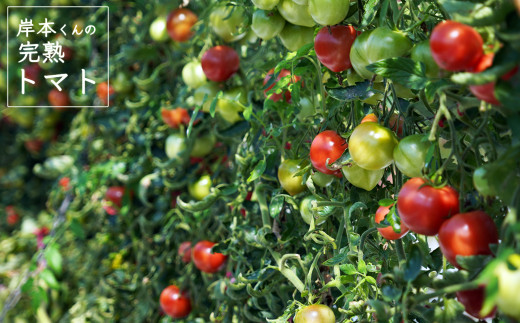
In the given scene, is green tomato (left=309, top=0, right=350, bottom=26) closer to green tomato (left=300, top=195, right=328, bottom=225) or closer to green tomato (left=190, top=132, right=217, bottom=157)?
green tomato (left=300, top=195, right=328, bottom=225)

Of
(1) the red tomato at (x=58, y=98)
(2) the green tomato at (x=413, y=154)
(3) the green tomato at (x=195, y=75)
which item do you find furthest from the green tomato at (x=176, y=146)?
(1) the red tomato at (x=58, y=98)

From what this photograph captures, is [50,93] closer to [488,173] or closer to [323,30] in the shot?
[323,30]

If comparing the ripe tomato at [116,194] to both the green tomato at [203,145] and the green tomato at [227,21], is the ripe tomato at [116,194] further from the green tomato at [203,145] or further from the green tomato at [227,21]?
the green tomato at [227,21]

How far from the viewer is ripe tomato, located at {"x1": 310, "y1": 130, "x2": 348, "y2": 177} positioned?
545 mm

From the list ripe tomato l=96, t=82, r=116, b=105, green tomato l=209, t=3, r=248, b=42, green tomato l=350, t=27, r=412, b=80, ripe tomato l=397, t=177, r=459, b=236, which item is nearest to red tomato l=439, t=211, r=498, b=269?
ripe tomato l=397, t=177, r=459, b=236

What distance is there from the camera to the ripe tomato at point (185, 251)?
3.38 ft

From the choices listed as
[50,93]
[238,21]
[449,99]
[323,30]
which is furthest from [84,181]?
[449,99]

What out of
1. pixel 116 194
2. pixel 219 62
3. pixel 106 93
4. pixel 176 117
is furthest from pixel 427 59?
pixel 106 93

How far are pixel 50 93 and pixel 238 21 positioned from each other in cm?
105

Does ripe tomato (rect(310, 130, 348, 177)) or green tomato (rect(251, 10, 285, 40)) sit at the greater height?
green tomato (rect(251, 10, 285, 40))

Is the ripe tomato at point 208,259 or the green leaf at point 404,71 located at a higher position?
the green leaf at point 404,71

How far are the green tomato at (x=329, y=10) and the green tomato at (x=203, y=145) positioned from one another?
51 cm

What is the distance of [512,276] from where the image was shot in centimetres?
30

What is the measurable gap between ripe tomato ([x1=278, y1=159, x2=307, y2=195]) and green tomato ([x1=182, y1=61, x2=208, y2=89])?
28 centimetres
